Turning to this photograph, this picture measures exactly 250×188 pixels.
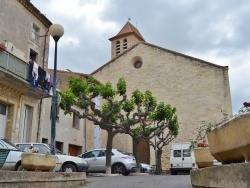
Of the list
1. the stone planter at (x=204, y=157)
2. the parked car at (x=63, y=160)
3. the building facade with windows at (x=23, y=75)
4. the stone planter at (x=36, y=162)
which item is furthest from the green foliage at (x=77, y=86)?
the stone planter at (x=204, y=157)

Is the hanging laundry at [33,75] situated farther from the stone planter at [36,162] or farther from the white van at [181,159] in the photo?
the white van at [181,159]

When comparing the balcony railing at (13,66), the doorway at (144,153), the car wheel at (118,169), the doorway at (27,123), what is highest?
the balcony railing at (13,66)

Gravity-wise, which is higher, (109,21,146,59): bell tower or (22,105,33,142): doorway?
(109,21,146,59): bell tower

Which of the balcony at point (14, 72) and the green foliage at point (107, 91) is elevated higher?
the balcony at point (14, 72)

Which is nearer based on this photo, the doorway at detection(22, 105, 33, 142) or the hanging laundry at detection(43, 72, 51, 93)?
the doorway at detection(22, 105, 33, 142)

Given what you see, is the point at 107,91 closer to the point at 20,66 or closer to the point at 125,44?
the point at 20,66

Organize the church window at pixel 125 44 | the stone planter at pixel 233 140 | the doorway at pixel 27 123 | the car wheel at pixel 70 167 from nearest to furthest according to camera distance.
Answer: the stone planter at pixel 233 140 < the car wheel at pixel 70 167 < the doorway at pixel 27 123 < the church window at pixel 125 44

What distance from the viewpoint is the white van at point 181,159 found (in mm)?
20547

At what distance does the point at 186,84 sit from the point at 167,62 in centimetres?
290

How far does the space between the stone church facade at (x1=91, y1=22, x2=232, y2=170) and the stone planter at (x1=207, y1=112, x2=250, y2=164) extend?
967 inches

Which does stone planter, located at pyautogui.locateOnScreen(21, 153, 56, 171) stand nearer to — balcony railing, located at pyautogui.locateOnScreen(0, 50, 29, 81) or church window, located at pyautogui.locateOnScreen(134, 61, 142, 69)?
balcony railing, located at pyautogui.locateOnScreen(0, 50, 29, 81)

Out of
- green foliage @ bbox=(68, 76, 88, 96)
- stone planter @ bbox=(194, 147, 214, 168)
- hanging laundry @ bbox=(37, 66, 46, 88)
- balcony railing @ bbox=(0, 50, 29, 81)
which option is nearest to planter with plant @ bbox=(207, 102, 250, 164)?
stone planter @ bbox=(194, 147, 214, 168)

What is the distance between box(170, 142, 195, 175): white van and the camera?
20547 millimetres

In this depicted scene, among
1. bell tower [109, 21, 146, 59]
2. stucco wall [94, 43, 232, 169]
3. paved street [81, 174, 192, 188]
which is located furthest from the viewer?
bell tower [109, 21, 146, 59]
